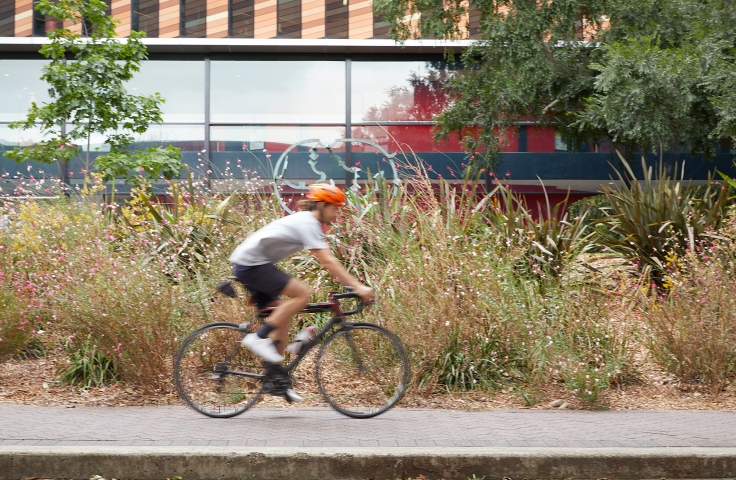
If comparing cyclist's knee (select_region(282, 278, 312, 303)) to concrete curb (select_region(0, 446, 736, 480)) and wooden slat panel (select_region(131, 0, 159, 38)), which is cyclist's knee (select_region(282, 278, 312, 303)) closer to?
concrete curb (select_region(0, 446, 736, 480))

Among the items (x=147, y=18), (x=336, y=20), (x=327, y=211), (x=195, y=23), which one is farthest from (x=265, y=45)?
(x=327, y=211)

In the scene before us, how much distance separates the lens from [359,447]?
15.4 feet

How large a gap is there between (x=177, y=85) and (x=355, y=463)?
19.9m

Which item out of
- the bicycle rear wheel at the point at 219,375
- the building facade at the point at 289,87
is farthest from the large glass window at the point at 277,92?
the bicycle rear wheel at the point at 219,375

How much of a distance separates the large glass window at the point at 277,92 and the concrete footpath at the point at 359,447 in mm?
17428

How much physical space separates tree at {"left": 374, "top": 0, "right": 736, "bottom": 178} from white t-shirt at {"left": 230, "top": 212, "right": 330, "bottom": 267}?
10.5 meters

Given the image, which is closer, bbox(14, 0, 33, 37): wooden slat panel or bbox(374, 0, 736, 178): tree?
bbox(374, 0, 736, 178): tree

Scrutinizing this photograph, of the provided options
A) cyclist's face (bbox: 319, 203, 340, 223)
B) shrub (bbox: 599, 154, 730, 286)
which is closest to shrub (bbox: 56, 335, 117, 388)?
cyclist's face (bbox: 319, 203, 340, 223)

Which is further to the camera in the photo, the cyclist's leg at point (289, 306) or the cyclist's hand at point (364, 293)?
the cyclist's leg at point (289, 306)

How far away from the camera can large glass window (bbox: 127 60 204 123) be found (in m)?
22.4

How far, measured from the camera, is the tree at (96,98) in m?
12.9

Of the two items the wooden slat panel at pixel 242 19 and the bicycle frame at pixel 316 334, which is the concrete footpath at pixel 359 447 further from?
the wooden slat panel at pixel 242 19

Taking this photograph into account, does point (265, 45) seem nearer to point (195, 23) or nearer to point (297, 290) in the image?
point (195, 23)

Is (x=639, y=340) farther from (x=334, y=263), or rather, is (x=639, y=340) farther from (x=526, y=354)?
(x=334, y=263)
